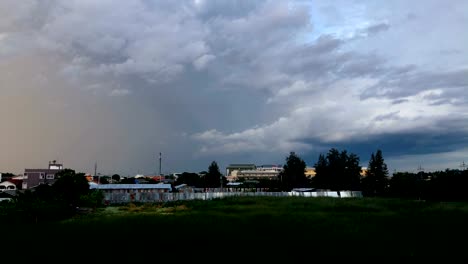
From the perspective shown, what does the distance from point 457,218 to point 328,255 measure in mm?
24672

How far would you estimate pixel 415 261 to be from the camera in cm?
1922

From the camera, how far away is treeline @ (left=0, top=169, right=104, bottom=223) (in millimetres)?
40703

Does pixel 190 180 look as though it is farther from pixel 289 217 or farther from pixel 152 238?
pixel 152 238

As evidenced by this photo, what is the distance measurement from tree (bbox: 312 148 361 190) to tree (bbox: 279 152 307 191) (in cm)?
488

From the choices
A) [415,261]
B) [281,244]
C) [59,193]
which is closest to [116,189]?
[59,193]

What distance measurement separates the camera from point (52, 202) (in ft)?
154

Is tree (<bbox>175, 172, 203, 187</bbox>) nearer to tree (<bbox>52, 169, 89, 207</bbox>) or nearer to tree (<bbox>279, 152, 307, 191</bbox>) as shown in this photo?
tree (<bbox>279, 152, 307, 191</bbox>)

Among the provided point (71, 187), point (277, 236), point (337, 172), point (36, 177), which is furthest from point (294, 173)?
point (277, 236)

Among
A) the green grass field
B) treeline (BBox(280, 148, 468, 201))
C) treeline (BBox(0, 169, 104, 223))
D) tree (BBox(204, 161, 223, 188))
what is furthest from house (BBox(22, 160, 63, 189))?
the green grass field

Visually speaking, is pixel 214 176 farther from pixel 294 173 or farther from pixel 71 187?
pixel 71 187

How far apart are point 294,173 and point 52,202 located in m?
99.5

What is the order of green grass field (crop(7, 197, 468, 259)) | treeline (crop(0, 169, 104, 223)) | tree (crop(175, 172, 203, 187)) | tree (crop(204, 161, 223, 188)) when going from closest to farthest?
green grass field (crop(7, 197, 468, 259))
treeline (crop(0, 169, 104, 223))
tree (crop(204, 161, 223, 188))
tree (crop(175, 172, 203, 187))

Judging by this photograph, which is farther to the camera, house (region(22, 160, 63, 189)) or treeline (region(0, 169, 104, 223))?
house (region(22, 160, 63, 189))

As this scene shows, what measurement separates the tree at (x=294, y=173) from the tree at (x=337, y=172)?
16.0ft
